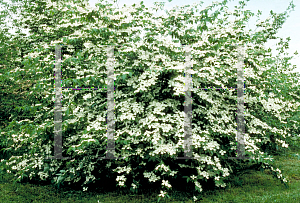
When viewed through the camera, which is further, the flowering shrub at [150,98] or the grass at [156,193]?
the grass at [156,193]

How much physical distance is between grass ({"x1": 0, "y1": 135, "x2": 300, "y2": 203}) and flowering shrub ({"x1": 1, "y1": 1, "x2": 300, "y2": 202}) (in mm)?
370

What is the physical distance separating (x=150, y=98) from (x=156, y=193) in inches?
81.9

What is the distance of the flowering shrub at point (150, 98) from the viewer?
4.24 metres

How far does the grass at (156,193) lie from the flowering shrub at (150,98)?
370mm

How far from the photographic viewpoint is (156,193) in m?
4.92

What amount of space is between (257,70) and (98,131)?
370 centimetres

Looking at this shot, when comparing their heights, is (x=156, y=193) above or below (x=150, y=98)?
below

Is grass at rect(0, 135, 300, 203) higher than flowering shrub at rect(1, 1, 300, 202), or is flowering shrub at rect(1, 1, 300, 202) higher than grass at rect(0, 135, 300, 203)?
flowering shrub at rect(1, 1, 300, 202)

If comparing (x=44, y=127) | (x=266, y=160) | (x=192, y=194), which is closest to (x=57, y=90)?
(x=44, y=127)

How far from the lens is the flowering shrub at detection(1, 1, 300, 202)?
13.9 ft

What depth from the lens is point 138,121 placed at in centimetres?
446

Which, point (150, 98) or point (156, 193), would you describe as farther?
point (156, 193)

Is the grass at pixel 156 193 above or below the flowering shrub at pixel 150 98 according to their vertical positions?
below

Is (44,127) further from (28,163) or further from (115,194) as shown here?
(115,194)
